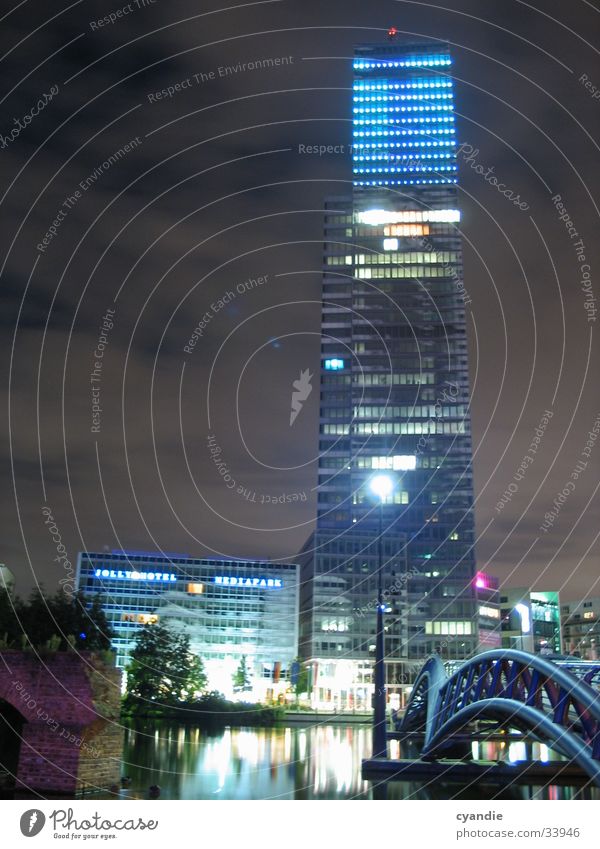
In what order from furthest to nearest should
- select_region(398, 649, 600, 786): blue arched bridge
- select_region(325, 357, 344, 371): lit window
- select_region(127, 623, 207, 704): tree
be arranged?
select_region(325, 357, 344, 371): lit window → select_region(127, 623, 207, 704): tree → select_region(398, 649, 600, 786): blue arched bridge

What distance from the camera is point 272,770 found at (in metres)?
43.4

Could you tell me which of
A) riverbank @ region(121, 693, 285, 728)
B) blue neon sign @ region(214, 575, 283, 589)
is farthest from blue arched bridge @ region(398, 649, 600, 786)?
blue neon sign @ region(214, 575, 283, 589)

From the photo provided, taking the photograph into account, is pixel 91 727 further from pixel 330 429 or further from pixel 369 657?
pixel 330 429

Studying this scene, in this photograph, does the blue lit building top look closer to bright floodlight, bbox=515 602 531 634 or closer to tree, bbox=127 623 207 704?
bright floodlight, bbox=515 602 531 634

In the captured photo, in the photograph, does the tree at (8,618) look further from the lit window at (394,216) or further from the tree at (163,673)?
the lit window at (394,216)

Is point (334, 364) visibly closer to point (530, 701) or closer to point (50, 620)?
point (50, 620)

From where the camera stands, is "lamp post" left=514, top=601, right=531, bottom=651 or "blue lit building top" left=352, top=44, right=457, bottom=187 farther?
"blue lit building top" left=352, top=44, right=457, bottom=187

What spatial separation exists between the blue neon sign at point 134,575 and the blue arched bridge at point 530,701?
346 feet

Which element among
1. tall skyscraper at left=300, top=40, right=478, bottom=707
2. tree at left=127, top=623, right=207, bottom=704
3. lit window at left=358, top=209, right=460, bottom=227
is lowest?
tree at left=127, top=623, right=207, bottom=704

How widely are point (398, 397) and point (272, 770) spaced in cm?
11272

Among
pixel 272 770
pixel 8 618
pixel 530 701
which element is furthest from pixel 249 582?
pixel 530 701

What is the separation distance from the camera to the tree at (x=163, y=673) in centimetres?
9675

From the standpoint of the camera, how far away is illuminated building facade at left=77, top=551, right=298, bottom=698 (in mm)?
140500

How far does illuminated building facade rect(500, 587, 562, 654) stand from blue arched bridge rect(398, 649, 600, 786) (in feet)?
378
